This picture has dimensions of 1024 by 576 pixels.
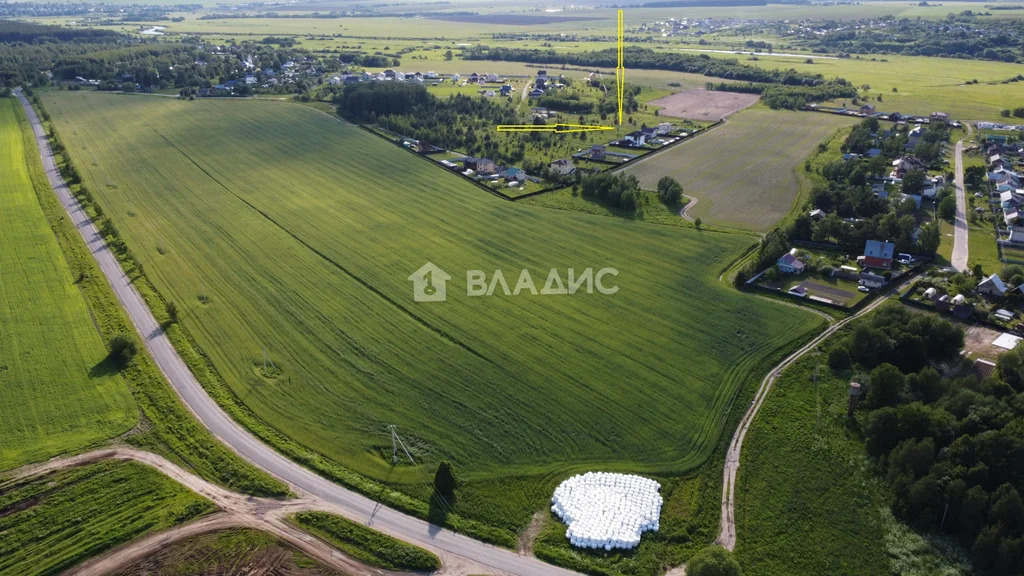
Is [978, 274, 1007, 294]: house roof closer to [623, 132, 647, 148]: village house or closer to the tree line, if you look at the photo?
[623, 132, 647, 148]: village house

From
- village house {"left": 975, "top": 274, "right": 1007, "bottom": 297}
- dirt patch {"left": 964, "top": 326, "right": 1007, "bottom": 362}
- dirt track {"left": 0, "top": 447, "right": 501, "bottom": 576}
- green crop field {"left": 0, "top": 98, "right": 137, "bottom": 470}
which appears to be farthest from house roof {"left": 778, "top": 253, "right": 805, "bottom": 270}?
green crop field {"left": 0, "top": 98, "right": 137, "bottom": 470}

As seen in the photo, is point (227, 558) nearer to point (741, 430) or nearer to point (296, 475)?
point (296, 475)

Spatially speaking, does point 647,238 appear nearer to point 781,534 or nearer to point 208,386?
point 781,534

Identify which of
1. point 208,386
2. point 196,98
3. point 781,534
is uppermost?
point 196,98

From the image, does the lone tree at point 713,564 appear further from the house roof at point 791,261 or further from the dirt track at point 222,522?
the house roof at point 791,261

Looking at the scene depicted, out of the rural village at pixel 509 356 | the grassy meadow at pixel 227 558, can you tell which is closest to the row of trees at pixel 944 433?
the rural village at pixel 509 356

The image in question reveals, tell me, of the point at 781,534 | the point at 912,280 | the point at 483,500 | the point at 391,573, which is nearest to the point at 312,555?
the point at 391,573
